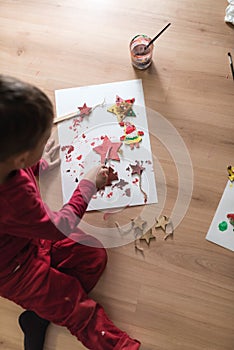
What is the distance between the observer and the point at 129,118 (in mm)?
958

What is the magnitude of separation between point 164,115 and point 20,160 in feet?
1.51

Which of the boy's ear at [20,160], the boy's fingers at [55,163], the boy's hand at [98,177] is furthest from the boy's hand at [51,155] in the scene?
the boy's ear at [20,160]

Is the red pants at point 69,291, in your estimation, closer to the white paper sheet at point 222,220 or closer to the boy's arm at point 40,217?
the boy's arm at point 40,217

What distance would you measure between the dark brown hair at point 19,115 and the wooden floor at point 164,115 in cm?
39

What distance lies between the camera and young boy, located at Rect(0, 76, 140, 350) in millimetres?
661

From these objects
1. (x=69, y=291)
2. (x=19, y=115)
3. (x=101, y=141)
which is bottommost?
(x=69, y=291)

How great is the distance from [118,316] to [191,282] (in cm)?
17

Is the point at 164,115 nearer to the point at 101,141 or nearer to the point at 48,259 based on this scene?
the point at 101,141

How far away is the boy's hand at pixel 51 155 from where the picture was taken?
3.06 feet

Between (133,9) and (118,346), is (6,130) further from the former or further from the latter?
(133,9)

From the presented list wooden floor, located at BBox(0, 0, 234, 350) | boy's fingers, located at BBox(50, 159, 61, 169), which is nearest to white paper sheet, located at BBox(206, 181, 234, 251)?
wooden floor, located at BBox(0, 0, 234, 350)

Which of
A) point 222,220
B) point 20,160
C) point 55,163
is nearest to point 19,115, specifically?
point 20,160

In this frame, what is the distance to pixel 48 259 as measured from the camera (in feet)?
2.79

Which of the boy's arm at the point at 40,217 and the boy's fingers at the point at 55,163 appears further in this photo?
the boy's fingers at the point at 55,163
